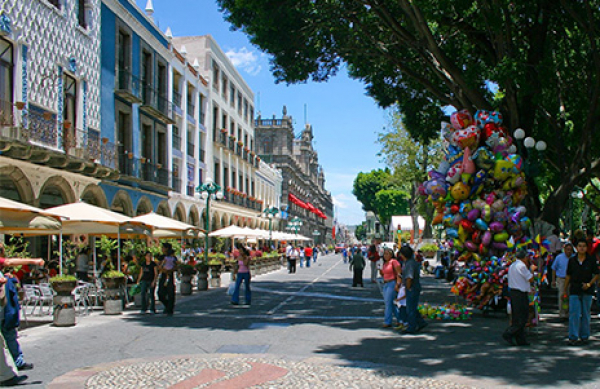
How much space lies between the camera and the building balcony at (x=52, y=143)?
17.4m

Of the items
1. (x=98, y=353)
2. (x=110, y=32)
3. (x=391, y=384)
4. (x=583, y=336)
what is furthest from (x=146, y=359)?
(x=110, y=32)

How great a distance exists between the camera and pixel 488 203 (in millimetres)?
13656

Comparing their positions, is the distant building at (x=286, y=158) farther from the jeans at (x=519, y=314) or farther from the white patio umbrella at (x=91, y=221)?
the jeans at (x=519, y=314)

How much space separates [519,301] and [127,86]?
21.2 m

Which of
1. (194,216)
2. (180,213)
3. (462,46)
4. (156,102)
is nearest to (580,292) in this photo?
(462,46)

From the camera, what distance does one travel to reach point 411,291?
11.4 metres

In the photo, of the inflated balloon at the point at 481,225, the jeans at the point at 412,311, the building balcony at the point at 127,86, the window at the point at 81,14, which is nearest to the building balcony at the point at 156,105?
the building balcony at the point at 127,86

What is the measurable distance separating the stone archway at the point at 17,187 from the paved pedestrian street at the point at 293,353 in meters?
6.49

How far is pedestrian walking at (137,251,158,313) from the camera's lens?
554 inches

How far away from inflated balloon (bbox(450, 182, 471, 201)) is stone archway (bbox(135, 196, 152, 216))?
18890 mm

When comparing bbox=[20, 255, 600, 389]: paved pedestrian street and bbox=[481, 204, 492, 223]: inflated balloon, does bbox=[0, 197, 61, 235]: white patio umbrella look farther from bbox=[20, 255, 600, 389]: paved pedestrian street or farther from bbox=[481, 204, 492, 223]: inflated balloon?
bbox=[481, 204, 492, 223]: inflated balloon

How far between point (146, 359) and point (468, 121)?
8.98 m

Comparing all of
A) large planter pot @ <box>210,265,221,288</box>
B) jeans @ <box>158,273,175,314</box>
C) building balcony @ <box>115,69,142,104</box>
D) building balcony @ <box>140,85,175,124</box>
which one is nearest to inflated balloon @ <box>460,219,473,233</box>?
jeans @ <box>158,273,175,314</box>

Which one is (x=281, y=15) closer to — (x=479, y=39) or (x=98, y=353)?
(x=479, y=39)
